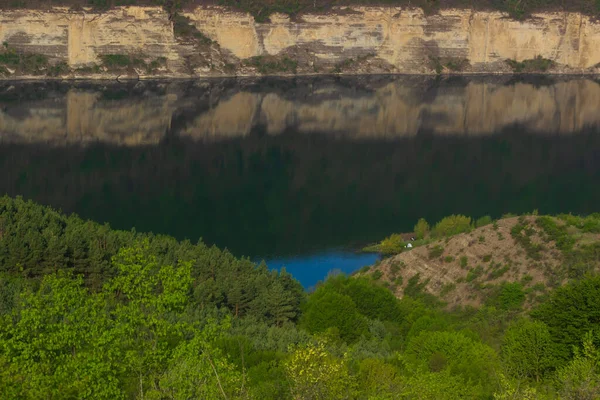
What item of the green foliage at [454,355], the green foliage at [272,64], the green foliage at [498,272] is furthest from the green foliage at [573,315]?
the green foliage at [272,64]

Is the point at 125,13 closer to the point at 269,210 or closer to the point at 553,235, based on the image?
the point at 269,210

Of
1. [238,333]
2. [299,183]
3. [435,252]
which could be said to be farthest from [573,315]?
[299,183]

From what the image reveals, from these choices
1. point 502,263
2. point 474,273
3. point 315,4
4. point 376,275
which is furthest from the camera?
point 315,4

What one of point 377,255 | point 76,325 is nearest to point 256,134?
point 377,255

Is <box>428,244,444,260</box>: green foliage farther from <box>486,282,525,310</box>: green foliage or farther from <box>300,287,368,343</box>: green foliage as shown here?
<box>300,287,368,343</box>: green foliage

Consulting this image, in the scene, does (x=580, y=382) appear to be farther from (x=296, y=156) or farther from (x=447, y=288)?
(x=296, y=156)

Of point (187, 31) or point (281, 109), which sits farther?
point (187, 31)

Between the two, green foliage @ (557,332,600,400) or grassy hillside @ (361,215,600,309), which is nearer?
green foliage @ (557,332,600,400)

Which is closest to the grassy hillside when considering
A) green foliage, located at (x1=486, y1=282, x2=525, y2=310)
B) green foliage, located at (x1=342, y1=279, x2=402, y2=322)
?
green foliage, located at (x1=486, y1=282, x2=525, y2=310)
